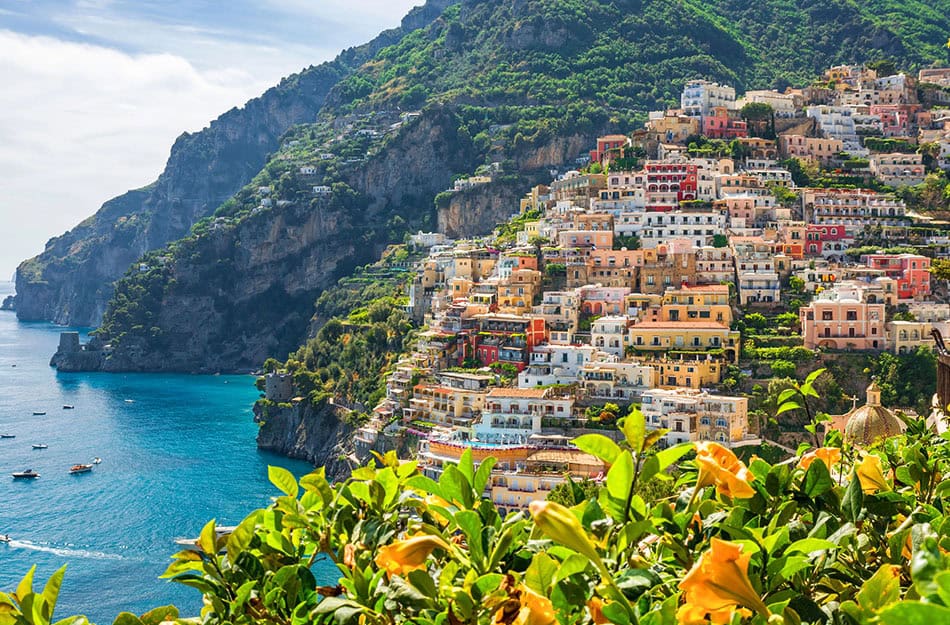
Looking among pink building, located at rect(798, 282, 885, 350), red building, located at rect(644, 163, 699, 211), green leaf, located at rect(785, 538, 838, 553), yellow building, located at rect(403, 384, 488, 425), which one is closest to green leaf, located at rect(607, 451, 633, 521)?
green leaf, located at rect(785, 538, 838, 553)

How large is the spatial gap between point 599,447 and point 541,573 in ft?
1.23

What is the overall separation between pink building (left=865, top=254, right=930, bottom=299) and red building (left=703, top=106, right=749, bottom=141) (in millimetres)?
14771

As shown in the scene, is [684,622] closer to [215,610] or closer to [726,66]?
[215,610]

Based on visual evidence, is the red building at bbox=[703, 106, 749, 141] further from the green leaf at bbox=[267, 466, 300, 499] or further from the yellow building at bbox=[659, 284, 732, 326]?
the green leaf at bbox=[267, 466, 300, 499]

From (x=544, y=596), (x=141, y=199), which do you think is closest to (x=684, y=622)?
(x=544, y=596)

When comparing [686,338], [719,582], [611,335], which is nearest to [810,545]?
[719,582]

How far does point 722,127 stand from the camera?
4853 cm

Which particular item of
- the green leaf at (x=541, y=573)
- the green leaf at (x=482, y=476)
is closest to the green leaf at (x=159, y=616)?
the green leaf at (x=482, y=476)

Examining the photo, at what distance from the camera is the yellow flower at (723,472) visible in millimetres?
2352

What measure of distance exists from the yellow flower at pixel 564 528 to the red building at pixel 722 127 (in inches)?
1918

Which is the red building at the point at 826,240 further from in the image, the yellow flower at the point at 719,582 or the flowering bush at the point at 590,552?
the yellow flower at the point at 719,582

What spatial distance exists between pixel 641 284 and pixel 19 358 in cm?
6551

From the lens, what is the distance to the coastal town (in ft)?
95.8

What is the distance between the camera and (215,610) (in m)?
2.39
